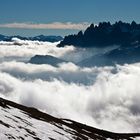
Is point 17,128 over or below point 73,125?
over

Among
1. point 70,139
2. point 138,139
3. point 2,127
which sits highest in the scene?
point 2,127

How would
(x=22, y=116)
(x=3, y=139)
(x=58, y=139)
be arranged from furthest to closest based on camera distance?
(x=22, y=116) < (x=58, y=139) < (x=3, y=139)

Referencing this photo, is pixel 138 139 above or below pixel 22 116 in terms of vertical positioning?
below

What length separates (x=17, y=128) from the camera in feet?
321

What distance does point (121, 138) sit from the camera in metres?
152

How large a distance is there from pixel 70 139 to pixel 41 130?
8.55m

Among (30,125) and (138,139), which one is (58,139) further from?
(138,139)

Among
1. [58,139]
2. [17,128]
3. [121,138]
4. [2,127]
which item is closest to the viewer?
[2,127]

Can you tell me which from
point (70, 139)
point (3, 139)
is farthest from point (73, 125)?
point (3, 139)

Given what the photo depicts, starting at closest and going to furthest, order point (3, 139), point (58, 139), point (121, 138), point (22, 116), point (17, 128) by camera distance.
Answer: point (3, 139), point (17, 128), point (58, 139), point (22, 116), point (121, 138)

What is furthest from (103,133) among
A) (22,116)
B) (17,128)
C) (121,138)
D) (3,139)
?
(3,139)

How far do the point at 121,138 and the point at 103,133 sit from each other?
820cm

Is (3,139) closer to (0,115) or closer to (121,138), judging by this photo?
(0,115)

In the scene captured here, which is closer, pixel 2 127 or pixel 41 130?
pixel 2 127
